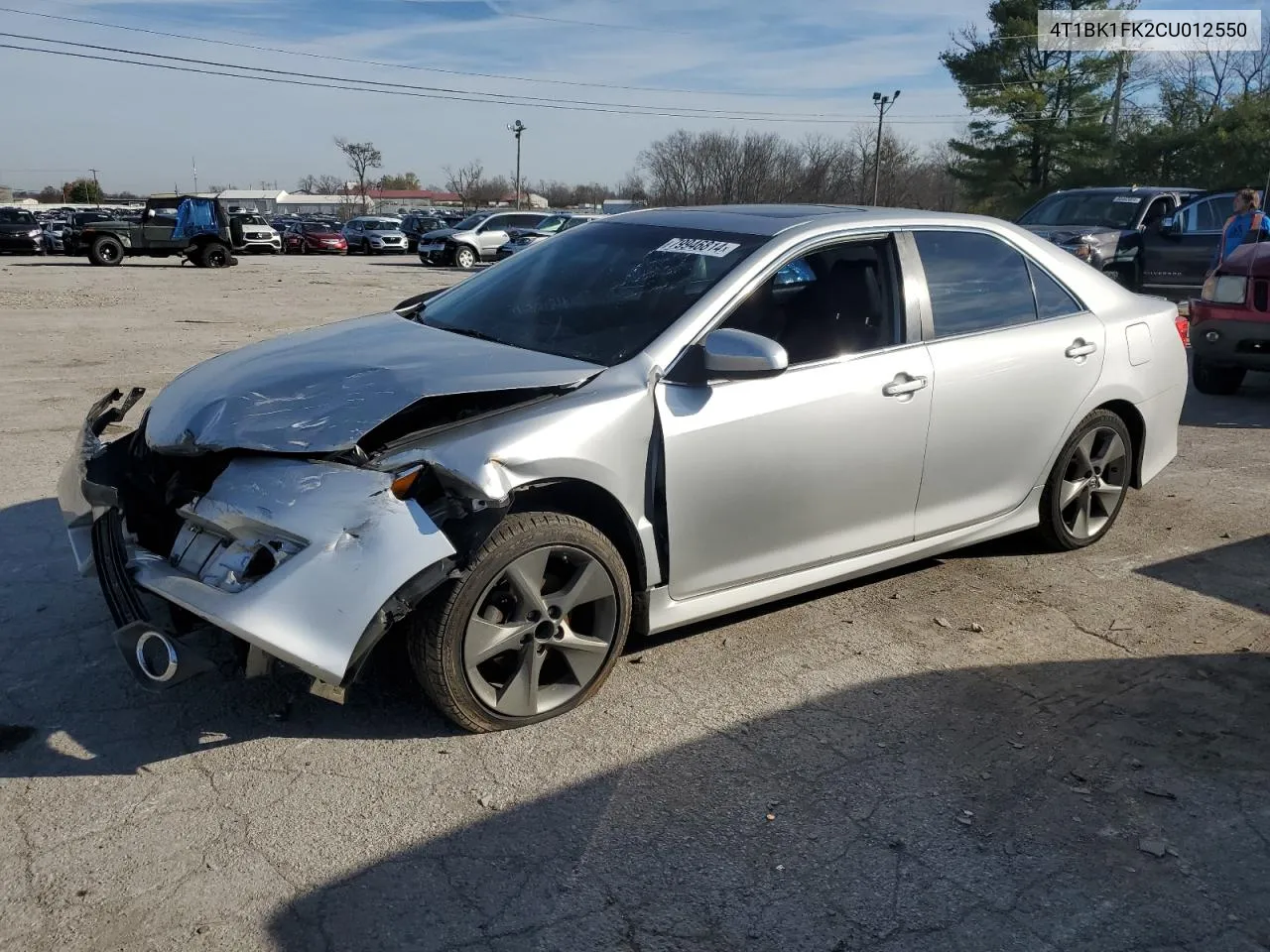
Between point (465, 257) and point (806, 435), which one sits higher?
point (465, 257)

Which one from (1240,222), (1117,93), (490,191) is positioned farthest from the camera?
(490,191)

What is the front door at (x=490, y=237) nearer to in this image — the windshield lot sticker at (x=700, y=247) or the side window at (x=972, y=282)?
the side window at (x=972, y=282)

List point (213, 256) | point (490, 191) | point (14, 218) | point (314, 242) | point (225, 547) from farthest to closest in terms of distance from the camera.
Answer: point (490, 191), point (314, 242), point (14, 218), point (213, 256), point (225, 547)

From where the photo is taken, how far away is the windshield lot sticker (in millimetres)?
4082

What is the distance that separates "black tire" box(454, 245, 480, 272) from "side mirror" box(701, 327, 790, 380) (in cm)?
2761

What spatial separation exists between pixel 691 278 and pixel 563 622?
4.63 ft

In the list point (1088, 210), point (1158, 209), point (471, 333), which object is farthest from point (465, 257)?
point (471, 333)

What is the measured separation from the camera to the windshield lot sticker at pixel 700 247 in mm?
4082

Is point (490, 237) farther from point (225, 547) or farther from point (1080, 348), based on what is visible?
point (225, 547)

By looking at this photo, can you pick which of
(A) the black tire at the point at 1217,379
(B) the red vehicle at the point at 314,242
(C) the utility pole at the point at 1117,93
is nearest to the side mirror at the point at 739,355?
(A) the black tire at the point at 1217,379

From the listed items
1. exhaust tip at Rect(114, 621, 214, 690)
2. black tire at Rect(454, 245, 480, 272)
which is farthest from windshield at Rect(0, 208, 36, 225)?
exhaust tip at Rect(114, 621, 214, 690)

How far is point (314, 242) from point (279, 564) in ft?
131

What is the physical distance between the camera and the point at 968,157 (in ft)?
148

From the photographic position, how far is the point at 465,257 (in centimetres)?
3038
